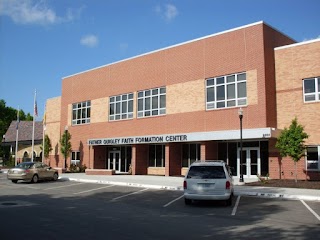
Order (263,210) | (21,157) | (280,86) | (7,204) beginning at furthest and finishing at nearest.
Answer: (21,157)
(280,86)
(7,204)
(263,210)

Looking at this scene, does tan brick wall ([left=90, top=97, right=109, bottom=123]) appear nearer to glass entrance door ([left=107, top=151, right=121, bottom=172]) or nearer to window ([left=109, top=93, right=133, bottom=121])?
window ([left=109, top=93, right=133, bottom=121])

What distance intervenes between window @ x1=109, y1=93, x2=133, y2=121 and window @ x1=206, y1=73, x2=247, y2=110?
358 inches

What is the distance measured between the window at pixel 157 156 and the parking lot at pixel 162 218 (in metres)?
14.7

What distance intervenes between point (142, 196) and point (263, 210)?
6.56 meters

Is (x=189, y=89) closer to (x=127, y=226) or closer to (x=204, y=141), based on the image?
(x=204, y=141)

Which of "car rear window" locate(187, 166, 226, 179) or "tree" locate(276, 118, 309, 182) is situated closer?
"car rear window" locate(187, 166, 226, 179)

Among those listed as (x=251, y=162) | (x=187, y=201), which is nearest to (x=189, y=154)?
(x=251, y=162)

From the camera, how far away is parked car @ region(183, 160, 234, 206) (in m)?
14.3

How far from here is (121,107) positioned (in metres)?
35.8

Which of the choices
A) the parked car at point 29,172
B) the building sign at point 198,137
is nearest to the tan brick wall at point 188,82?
the building sign at point 198,137

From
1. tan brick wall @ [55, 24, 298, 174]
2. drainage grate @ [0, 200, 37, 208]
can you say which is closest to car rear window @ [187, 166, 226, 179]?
drainage grate @ [0, 200, 37, 208]

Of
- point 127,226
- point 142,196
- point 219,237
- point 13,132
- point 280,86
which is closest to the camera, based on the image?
point 219,237

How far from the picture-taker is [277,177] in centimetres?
2508

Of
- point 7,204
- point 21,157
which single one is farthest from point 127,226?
point 21,157
